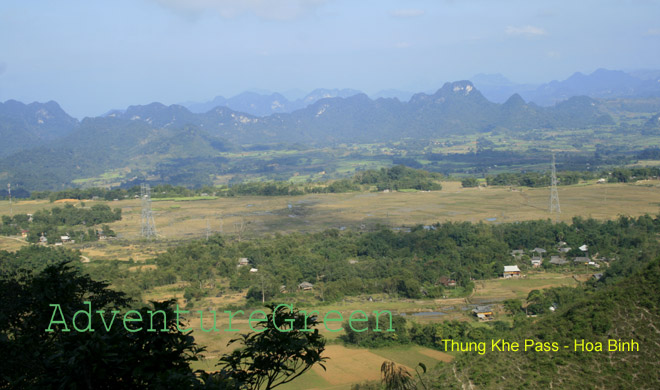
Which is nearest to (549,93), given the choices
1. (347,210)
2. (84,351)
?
(347,210)

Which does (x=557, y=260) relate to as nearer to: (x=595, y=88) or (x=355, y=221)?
(x=355, y=221)

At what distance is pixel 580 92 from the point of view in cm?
15688

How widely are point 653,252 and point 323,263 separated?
37.9 feet

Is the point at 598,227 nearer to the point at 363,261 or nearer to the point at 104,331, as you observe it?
the point at 363,261

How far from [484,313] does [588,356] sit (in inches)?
249

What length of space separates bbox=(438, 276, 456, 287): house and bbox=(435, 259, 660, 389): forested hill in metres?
7.26

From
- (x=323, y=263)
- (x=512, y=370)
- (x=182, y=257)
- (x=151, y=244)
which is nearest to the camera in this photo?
(x=512, y=370)

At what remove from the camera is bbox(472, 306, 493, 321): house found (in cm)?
1537

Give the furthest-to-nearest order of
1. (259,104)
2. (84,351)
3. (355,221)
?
(259,104) < (355,221) < (84,351)

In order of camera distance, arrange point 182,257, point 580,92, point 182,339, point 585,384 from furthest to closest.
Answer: point 580,92 → point 182,257 → point 585,384 → point 182,339

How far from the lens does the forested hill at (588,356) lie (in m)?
8.65

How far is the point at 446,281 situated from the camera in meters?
18.8

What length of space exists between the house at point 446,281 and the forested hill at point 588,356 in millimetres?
7256

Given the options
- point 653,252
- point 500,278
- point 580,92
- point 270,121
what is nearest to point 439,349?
point 500,278
